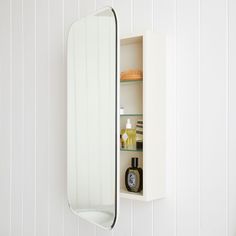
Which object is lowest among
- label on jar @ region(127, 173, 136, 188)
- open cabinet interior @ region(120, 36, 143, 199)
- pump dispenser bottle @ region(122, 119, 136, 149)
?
label on jar @ region(127, 173, 136, 188)

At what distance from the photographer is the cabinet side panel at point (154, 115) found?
4.38ft

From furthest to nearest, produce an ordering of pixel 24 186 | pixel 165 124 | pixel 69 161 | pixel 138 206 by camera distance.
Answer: pixel 24 186, pixel 69 161, pixel 138 206, pixel 165 124

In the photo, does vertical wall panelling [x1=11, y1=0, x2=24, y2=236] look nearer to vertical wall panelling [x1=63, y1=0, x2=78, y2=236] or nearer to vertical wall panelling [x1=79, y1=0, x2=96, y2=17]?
vertical wall panelling [x1=63, y1=0, x2=78, y2=236]

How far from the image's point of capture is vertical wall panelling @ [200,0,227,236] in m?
1.26

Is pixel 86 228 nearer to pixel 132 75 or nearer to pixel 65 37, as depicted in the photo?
pixel 132 75

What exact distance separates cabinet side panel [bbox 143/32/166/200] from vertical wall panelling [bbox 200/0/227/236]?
0.15 meters

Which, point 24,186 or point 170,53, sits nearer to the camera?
point 170,53

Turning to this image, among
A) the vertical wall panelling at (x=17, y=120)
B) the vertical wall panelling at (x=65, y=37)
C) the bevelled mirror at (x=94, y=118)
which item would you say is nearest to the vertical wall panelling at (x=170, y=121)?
the bevelled mirror at (x=94, y=118)

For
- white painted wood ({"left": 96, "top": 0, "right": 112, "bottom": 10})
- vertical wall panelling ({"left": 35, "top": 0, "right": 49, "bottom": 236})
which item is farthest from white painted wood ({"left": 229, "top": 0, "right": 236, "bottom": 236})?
vertical wall panelling ({"left": 35, "top": 0, "right": 49, "bottom": 236})

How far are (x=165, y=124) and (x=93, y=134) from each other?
0.28 meters

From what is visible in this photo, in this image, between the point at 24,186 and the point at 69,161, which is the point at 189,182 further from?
the point at 24,186

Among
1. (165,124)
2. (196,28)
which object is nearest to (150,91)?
(165,124)

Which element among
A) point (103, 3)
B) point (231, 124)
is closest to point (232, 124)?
point (231, 124)

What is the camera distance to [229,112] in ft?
4.10
